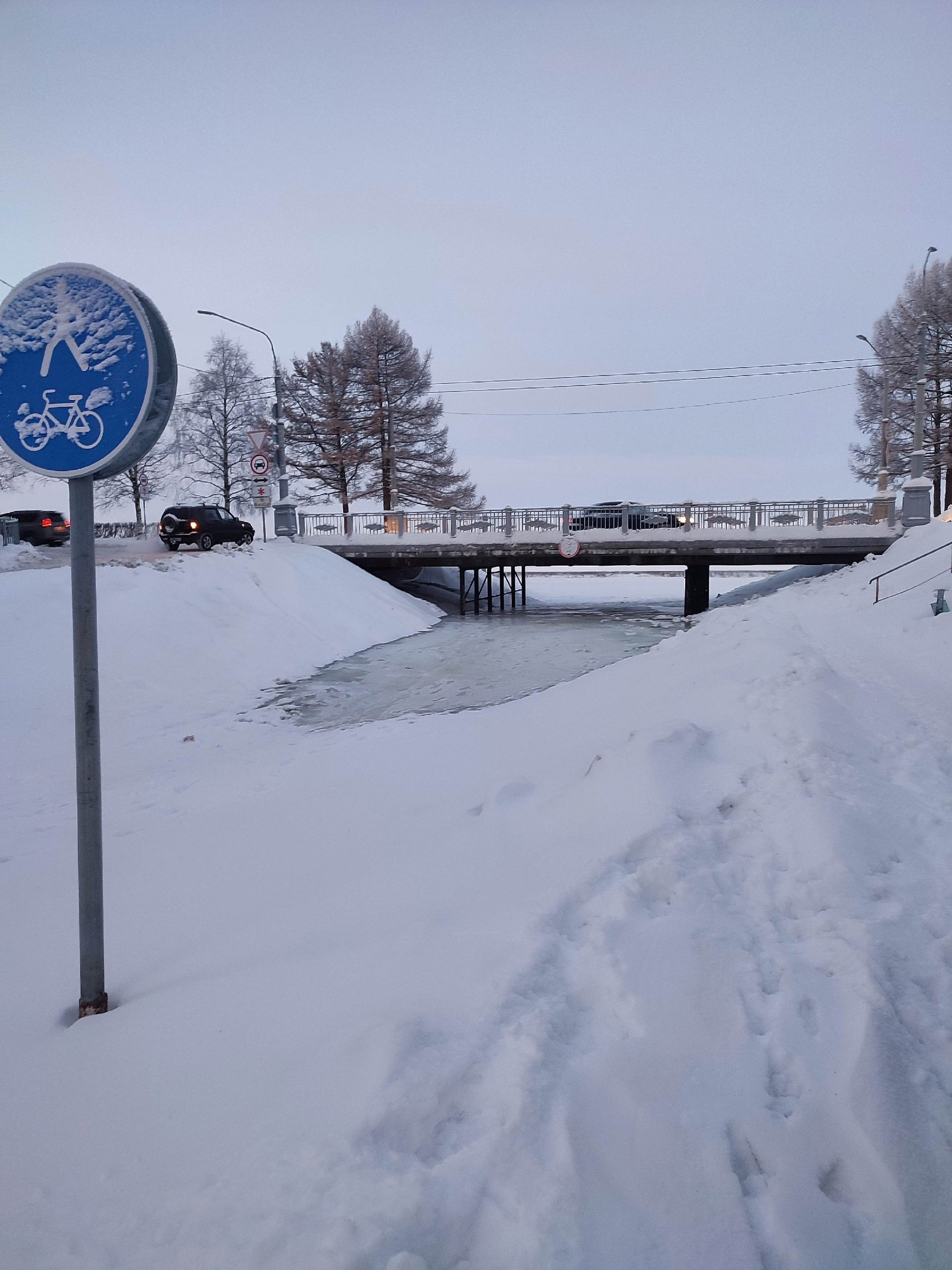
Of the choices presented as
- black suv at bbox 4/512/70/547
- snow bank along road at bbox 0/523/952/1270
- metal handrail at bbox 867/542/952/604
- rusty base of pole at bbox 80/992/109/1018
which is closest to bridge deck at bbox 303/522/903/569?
metal handrail at bbox 867/542/952/604

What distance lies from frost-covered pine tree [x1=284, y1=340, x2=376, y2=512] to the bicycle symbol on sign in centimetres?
3902

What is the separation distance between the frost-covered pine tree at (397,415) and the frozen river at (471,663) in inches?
382

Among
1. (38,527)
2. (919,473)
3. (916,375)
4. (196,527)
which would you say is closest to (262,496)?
(196,527)

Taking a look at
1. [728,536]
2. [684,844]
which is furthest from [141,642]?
[728,536]

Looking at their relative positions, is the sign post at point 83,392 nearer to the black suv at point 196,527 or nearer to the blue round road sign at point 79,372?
the blue round road sign at point 79,372

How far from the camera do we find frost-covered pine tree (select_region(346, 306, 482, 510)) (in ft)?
134

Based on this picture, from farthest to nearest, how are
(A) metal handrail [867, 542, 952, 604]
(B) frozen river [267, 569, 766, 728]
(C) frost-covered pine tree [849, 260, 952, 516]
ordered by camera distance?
(C) frost-covered pine tree [849, 260, 952, 516] < (A) metal handrail [867, 542, 952, 604] < (B) frozen river [267, 569, 766, 728]

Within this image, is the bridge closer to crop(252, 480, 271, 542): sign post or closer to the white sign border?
crop(252, 480, 271, 542): sign post

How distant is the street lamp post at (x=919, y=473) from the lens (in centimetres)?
2227

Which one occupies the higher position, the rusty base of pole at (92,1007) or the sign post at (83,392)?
the sign post at (83,392)

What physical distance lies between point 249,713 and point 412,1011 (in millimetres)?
9505

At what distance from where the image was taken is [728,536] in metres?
28.3

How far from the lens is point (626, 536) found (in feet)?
96.0

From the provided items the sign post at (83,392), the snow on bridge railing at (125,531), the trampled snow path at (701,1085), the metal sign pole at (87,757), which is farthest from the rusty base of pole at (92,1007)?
the snow on bridge railing at (125,531)
